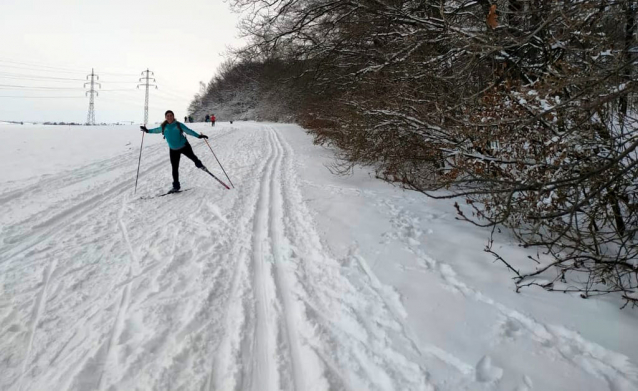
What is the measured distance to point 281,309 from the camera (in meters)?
3.17

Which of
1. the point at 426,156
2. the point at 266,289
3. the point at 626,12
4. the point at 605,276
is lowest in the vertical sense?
the point at 266,289

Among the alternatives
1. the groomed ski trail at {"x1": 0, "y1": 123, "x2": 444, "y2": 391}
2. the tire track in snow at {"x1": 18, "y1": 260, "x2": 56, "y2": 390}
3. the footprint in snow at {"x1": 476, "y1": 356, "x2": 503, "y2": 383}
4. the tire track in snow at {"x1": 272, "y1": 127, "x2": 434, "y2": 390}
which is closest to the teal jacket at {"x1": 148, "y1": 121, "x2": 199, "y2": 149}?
the groomed ski trail at {"x1": 0, "y1": 123, "x2": 444, "y2": 391}

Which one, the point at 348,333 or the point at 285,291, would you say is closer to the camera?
the point at 348,333

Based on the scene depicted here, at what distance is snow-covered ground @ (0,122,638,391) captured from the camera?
7.95 feet

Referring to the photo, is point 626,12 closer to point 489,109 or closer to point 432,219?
point 489,109

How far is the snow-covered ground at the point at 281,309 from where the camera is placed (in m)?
2.42

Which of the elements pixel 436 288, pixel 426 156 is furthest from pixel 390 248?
pixel 426 156

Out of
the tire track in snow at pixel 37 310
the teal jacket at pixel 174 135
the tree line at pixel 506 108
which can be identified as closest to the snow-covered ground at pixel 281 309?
the tire track in snow at pixel 37 310

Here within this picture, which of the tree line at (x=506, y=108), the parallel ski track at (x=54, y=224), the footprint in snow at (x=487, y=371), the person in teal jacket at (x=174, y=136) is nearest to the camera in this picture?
the footprint in snow at (x=487, y=371)

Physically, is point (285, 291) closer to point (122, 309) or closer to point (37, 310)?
point (122, 309)

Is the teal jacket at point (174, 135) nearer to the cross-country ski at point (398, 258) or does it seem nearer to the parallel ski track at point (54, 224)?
the cross-country ski at point (398, 258)

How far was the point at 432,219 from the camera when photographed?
566 centimetres

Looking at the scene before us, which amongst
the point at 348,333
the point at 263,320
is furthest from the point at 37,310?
the point at 348,333

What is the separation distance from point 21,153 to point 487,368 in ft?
47.7
